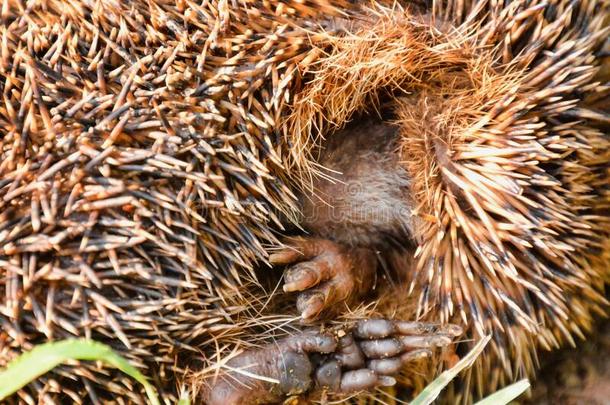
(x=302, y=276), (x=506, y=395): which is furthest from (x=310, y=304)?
(x=506, y=395)

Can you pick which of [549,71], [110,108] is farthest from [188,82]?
[549,71]

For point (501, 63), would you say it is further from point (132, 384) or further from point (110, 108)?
point (132, 384)

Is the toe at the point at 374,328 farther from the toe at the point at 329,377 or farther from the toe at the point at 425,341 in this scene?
the toe at the point at 329,377

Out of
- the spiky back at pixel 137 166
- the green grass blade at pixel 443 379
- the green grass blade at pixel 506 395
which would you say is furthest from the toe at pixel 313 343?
the green grass blade at pixel 506 395

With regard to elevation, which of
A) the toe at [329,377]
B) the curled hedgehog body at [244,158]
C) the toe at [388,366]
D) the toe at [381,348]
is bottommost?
the toe at [329,377]

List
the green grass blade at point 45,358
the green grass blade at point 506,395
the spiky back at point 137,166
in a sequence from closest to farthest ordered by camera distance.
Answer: the green grass blade at point 45,358 → the spiky back at point 137,166 → the green grass blade at point 506,395

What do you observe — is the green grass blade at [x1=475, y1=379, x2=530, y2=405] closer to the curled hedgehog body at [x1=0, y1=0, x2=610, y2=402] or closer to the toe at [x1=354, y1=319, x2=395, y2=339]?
the curled hedgehog body at [x1=0, y1=0, x2=610, y2=402]

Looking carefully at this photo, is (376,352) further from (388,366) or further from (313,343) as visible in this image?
(313,343)
